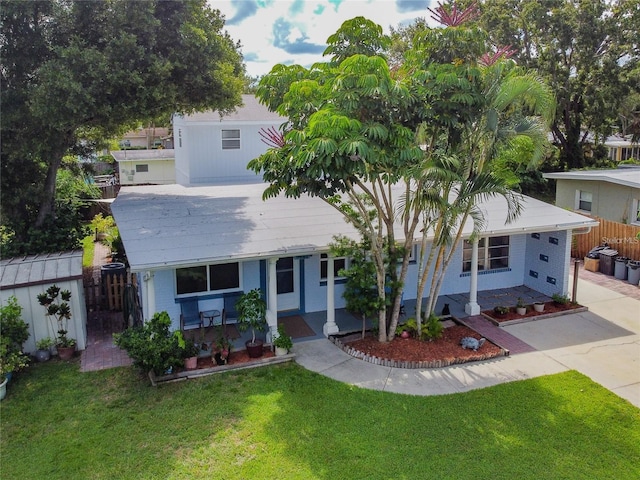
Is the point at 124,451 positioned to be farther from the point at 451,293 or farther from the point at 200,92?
A: the point at 200,92

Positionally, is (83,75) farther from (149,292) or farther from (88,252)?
(88,252)

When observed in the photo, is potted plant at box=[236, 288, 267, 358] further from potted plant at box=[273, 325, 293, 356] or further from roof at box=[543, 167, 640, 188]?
roof at box=[543, 167, 640, 188]

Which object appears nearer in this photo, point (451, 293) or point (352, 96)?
point (352, 96)

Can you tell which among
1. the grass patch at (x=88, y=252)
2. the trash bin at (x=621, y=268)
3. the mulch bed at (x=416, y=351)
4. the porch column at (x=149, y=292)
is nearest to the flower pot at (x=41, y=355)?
the porch column at (x=149, y=292)

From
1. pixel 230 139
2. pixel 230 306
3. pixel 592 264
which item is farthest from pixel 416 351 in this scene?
pixel 230 139

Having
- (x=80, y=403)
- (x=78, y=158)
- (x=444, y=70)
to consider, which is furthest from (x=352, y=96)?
(x=78, y=158)

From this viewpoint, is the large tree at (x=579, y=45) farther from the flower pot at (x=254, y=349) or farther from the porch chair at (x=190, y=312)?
the flower pot at (x=254, y=349)

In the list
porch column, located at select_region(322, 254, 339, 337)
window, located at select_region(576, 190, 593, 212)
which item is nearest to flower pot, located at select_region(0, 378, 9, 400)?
porch column, located at select_region(322, 254, 339, 337)
